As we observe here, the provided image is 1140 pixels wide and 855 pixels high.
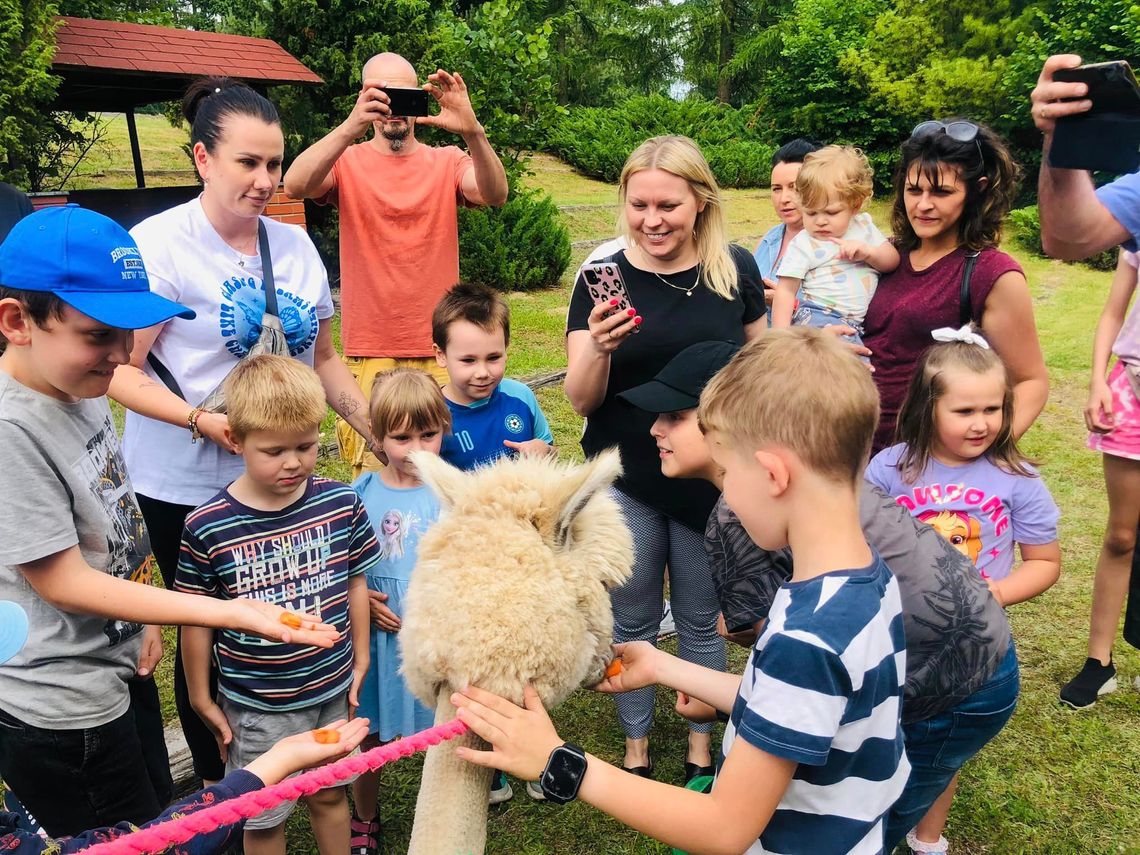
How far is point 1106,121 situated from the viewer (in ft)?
7.02

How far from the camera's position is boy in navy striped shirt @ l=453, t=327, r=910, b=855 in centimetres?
145

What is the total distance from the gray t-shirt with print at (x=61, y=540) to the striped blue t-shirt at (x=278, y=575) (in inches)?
8.4

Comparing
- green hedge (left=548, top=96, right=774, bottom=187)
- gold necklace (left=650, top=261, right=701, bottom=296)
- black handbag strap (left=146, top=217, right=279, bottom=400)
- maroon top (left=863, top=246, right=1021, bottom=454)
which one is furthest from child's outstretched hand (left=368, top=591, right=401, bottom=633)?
green hedge (left=548, top=96, right=774, bottom=187)

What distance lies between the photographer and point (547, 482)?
1719 mm

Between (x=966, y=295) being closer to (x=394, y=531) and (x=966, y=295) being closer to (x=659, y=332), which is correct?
(x=659, y=332)

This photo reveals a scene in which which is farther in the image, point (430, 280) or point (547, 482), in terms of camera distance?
point (430, 280)

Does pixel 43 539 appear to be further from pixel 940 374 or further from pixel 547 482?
pixel 940 374

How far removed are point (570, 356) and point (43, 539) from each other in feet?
6.04

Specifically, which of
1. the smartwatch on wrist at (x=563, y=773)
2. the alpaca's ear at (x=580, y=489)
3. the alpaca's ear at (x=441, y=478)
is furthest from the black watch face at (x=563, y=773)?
the alpaca's ear at (x=441, y=478)

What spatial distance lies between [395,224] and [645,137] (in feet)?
71.1

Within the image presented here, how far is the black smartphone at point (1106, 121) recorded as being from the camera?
209cm

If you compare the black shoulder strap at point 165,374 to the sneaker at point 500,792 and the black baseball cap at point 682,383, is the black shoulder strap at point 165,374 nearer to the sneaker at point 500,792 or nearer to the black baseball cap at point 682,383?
the black baseball cap at point 682,383

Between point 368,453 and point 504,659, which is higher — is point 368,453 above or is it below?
below

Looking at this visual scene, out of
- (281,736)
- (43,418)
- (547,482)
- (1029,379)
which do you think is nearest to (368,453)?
(281,736)
